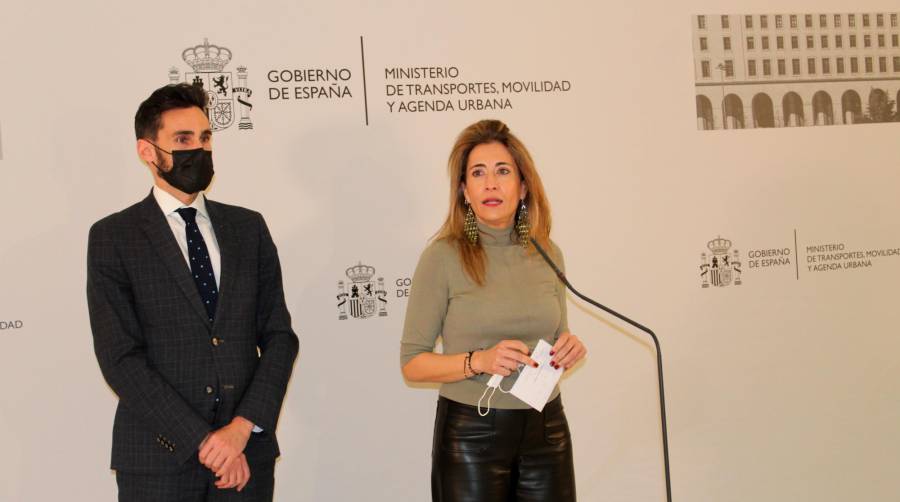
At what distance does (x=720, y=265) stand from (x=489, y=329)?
5.55 ft

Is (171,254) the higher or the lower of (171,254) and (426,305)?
the higher

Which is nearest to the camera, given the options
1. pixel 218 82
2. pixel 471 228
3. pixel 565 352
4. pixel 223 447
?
pixel 223 447

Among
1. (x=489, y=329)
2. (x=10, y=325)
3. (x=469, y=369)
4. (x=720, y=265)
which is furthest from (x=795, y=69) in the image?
(x=10, y=325)

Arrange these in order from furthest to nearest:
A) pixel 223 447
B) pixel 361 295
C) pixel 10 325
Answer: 1. pixel 361 295
2. pixel 10 325
3. pixel 223 447

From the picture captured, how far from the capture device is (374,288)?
10.4 feet

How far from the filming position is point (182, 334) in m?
2.12

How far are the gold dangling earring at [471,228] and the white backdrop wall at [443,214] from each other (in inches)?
35.6

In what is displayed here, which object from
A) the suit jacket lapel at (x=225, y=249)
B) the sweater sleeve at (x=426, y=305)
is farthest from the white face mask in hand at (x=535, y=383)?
the suit jacket lapel at (x=225, y=249)

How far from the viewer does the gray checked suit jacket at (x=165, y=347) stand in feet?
6.79

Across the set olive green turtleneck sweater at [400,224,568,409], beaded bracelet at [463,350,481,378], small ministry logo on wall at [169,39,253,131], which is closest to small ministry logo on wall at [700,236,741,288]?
olive green turtleneck sweater at [400,224,568,409]

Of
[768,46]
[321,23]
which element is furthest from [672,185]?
[321,23]

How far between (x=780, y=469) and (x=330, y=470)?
1927mm

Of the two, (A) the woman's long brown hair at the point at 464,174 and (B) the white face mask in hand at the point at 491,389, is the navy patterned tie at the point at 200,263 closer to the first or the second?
(A) the woman's long brown hair at the point at 464,174

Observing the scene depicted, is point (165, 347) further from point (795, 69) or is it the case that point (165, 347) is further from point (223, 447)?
point (795, 69)
